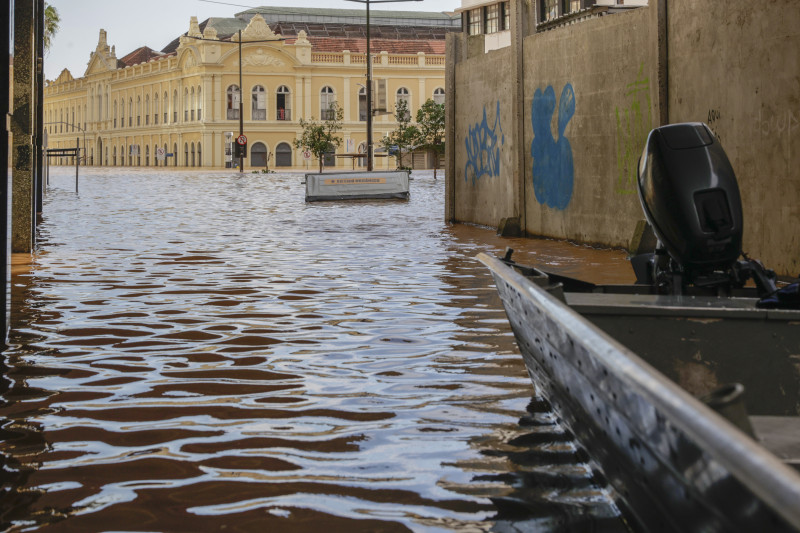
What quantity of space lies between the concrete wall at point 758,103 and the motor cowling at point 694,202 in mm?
4456

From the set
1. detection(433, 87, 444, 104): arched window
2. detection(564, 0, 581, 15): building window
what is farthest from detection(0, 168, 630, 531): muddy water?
detection(433, 87, 444, 104): arched window

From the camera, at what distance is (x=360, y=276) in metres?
11.8

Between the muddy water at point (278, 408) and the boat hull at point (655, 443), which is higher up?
the boat hull at point (655, 443)

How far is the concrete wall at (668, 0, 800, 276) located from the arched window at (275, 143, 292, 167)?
8213 cm

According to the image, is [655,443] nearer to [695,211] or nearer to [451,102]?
[695,211]

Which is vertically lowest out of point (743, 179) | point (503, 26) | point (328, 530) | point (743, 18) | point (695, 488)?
point (328, 530)

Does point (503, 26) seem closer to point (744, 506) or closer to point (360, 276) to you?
point (360, 276)

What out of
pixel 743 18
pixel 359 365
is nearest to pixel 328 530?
pixel 359 365

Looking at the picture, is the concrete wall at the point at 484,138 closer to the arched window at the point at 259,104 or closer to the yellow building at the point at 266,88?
the yellow building at the point at 266,88

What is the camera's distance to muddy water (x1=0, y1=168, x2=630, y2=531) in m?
4.07

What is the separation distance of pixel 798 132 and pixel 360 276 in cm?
447

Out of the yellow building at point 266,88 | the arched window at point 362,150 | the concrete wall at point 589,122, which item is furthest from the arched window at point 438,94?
the concrete wall at point 589,122

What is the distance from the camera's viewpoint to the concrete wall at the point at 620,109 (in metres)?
9.86

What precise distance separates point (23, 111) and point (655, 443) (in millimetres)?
12065
